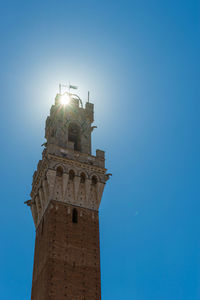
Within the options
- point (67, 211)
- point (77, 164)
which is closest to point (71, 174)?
point (77, 164)

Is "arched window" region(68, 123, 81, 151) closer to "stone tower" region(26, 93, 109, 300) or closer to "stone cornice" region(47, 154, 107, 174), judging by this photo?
"stone tower" region(26, 93, 109, 300)

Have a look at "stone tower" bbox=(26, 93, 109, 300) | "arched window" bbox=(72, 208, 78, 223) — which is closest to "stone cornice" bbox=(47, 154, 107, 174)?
"stone tower" bbox=(26, 93, 109, 300)

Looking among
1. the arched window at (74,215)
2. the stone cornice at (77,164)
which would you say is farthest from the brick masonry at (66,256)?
the stone cornice at (77,164)

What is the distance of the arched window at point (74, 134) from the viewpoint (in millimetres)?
45894

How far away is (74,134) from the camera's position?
46750mm

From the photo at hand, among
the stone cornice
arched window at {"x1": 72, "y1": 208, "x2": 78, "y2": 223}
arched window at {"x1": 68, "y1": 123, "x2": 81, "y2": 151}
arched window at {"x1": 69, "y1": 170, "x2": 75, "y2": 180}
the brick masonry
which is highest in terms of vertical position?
arched window at {"x1": 68, "y1": 123, "x2": 81, "y2": 151}

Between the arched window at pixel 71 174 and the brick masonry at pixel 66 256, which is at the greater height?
the arched window at pixel 71 174

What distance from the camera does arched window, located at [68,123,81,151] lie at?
45.9 m

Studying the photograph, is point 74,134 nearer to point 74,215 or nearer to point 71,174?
point 71,174

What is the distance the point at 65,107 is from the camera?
4728cm

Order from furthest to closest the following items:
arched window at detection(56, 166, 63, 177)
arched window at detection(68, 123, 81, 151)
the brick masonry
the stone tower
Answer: arched window at detection(68, 123, 81, 151), arched window at detection(56, 166, 63, 177), the stone tower, the brick masonry

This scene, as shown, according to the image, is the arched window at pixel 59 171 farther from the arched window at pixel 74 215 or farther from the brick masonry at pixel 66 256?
the arched window at pixel 74 215

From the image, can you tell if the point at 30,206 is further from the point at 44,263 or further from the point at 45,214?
the point at 44,263

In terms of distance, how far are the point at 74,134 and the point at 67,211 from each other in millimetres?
11345
